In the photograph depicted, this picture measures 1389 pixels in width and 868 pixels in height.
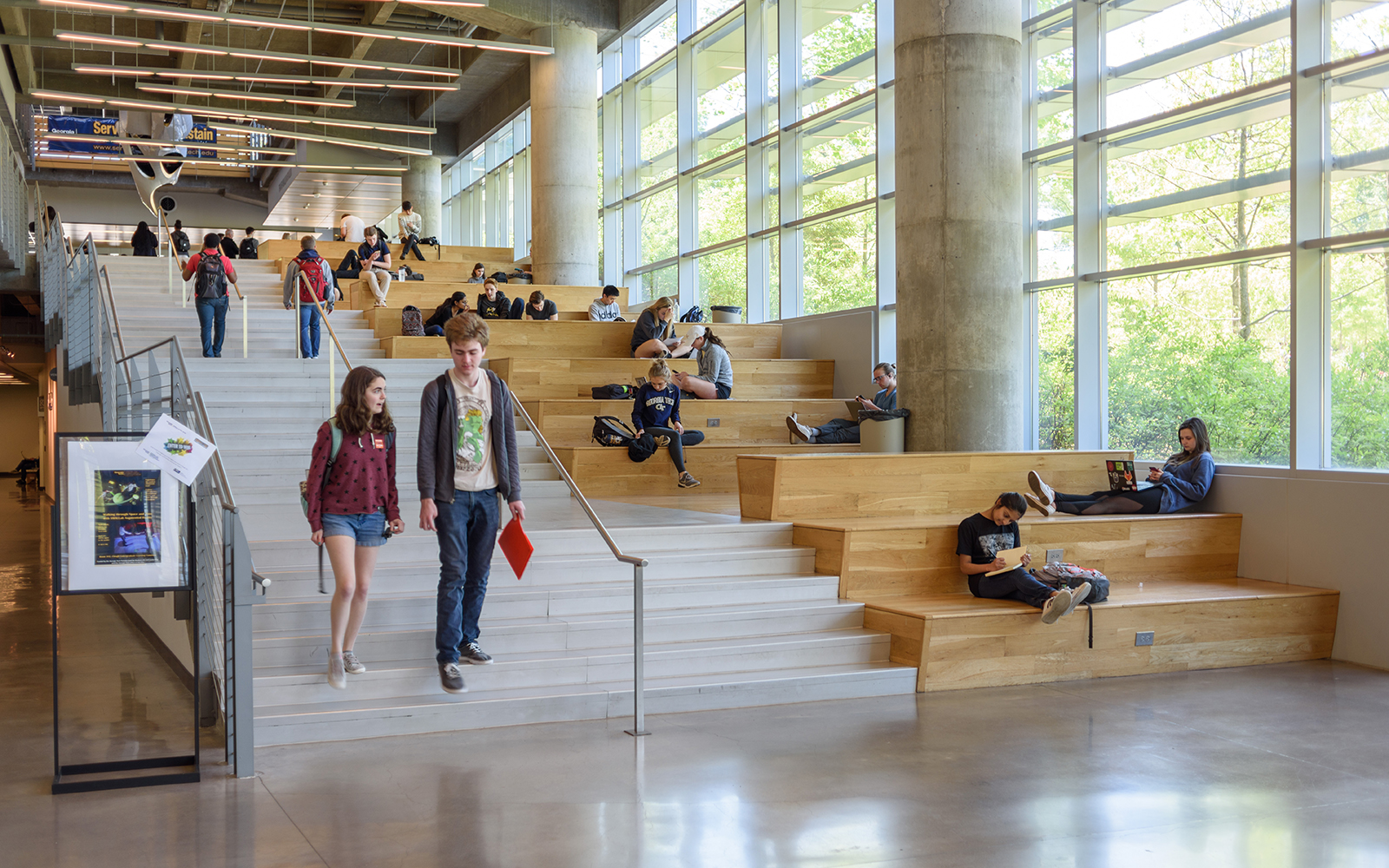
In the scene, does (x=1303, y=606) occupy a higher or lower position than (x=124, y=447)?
lower

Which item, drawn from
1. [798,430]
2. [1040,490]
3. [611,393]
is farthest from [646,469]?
[1040,490]

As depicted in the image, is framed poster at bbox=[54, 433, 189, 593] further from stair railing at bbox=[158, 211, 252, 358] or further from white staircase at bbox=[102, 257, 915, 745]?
stair railing at bbox=[158, 211, 252, 358]

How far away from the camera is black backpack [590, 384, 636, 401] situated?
11.4 meters

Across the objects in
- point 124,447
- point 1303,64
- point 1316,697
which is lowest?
point 1316,697

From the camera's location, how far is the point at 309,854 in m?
3.92

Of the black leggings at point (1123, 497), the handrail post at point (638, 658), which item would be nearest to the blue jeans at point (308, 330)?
the black leggings at point (1123, 497)

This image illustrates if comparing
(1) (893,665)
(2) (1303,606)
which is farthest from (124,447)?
(2) (1303,606)

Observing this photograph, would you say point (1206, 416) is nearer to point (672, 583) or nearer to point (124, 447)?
point (672, 583)

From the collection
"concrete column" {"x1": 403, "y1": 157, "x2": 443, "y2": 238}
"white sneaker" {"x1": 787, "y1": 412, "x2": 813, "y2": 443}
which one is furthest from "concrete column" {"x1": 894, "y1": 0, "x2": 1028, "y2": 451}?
"concrete column" {"x1": 403, "y1": 157, "x2": 443, "y2": 238}

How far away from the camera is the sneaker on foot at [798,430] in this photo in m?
11.2

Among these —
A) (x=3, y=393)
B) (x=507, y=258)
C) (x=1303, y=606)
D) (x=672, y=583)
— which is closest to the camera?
(x=672, y=583)

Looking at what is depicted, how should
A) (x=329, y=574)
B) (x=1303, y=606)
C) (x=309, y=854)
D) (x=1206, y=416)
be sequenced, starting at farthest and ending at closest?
(x=1206, y=416) → (x=1303, y=606) → (x=329, y=574) → (x=309, y=854)

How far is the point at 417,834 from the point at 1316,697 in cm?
501

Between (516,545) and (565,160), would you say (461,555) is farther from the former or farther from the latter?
(565,160)
